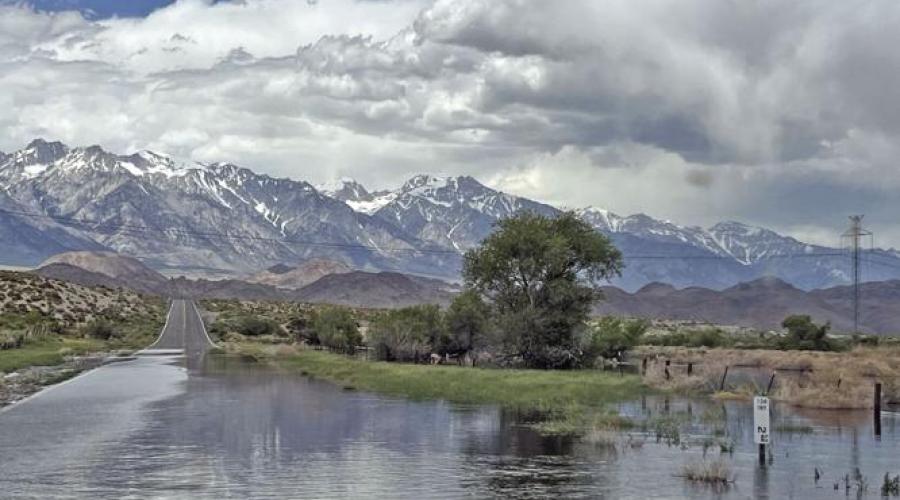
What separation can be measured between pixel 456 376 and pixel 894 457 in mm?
32834

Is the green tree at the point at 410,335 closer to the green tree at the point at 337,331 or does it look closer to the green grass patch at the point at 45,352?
the green tree at the point at 337,331

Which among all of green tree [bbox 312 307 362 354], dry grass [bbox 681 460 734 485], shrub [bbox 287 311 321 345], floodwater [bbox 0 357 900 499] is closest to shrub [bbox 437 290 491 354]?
green tree [bbox 312 307 362 354]

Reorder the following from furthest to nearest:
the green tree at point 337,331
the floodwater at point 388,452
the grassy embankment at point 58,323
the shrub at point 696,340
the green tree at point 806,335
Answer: the shrub at point 696,340, the green tree at point 806,335, the green tree at point 337,331, the grassy embankment at point 58,323, the floodwater at point 388,452

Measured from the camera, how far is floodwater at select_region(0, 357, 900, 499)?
2767cm

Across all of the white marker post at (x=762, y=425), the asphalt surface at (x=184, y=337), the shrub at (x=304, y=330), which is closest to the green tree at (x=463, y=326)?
the asphalt surface at (x=184, y=337)

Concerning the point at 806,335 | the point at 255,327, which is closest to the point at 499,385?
the point at 806,335

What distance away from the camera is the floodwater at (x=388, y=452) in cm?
2767

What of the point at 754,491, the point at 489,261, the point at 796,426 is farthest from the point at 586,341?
the point at 754,491

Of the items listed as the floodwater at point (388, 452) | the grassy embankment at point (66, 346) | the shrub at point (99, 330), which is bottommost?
the floodwater at point (388, 452)

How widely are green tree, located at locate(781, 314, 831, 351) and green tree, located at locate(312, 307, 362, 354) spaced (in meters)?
45.9

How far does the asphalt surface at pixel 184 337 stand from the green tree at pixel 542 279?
132 feet

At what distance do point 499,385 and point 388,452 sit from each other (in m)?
24.5

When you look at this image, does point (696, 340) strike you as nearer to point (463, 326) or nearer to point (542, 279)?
point (463, 326)

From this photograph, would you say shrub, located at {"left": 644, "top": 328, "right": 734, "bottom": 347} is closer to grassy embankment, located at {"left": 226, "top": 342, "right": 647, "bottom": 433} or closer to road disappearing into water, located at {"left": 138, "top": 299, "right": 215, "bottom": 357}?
road disappearing into water, located at {"left": 138, "top": 299, "right": 215, "bottom": 357}
